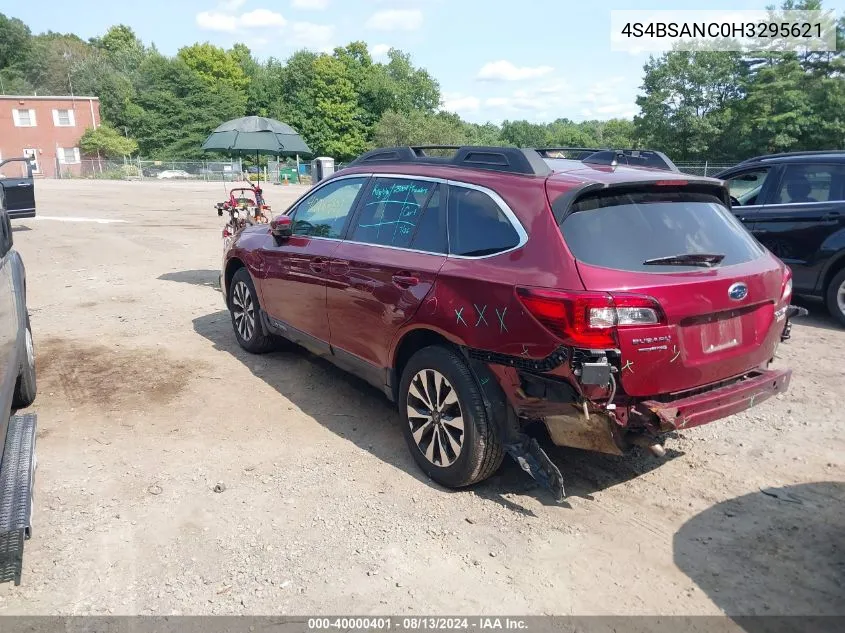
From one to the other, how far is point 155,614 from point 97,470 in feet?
5.10

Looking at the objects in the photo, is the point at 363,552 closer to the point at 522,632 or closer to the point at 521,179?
the point at 522,632

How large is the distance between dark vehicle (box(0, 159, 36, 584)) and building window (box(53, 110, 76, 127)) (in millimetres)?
63710

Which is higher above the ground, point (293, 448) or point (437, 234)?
point (437, 234)

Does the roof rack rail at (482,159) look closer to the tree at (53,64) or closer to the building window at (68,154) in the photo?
the building window at (68,154)

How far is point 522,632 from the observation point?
9.06 feet

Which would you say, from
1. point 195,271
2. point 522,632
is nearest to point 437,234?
point 522,632

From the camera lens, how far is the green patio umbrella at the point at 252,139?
9.75 m

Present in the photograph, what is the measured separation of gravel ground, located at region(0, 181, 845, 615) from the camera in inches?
118

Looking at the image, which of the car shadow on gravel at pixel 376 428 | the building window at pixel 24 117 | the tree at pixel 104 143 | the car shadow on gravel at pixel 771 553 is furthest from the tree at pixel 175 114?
the car shadow on gravel at pixel 771 553

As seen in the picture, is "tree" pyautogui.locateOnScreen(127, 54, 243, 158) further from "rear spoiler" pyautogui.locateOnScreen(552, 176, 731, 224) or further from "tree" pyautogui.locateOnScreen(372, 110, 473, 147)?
"rear spoiler" pyautogui.locateOnScreen(552, 176, 731, 224)

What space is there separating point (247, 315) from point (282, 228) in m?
1.24

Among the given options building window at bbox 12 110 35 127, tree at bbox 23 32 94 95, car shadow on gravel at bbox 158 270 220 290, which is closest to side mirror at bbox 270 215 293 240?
car shadow on gravel at bbox 158 270 220 290

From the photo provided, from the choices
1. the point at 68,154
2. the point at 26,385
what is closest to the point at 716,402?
the point at 26,385

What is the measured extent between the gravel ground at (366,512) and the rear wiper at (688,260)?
1.36 metres
